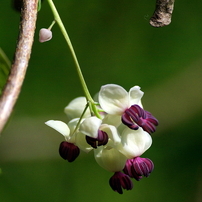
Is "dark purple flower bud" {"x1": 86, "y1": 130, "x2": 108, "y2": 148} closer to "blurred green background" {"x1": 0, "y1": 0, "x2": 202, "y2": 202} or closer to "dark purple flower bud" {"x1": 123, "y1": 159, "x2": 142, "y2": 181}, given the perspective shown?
"dark purple flower bud" {"x1": 123, "y1": 159, "x2": 142, "y2": 181}

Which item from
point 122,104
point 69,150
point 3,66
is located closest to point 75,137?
point 69,150

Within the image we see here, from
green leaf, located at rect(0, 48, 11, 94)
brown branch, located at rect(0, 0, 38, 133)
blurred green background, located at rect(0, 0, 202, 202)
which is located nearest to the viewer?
brown branch, located at rect(0, 0, 38, 133)

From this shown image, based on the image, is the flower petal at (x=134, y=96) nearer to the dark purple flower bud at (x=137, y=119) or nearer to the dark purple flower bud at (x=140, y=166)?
the dark purple flower bud at (x=137, y=119)

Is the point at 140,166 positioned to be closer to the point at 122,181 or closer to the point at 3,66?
the point at 122,181

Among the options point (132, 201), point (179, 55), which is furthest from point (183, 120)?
point (132, 201)

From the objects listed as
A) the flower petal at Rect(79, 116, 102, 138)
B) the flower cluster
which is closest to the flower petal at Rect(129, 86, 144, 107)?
the flower cluster

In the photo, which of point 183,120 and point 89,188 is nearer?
point 89,188

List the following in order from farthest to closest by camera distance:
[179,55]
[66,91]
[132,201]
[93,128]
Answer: [179,55] < [66,91] < [132,201] < [93,128]

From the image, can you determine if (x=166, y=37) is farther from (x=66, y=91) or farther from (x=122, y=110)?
(x=122, y=110)
